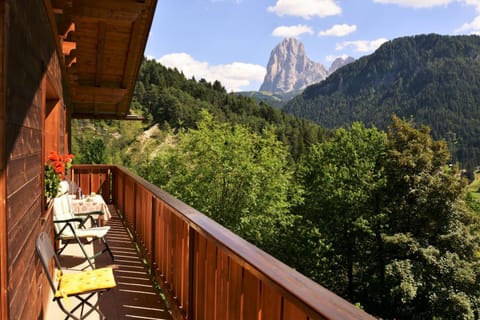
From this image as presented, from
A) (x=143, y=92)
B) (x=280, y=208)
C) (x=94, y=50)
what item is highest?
(x=143, y=92)

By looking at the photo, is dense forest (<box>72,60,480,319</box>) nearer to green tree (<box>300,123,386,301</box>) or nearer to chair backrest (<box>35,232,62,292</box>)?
green tree (<box>300,123,386,301</box>)

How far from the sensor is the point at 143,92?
50531 mm

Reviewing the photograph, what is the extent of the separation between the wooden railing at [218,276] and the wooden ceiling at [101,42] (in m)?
1.77

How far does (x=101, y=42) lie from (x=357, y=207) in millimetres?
19143

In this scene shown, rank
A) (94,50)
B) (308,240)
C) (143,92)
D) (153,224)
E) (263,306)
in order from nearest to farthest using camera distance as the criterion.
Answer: (263,306) < (153,224) < (94,50) < (308,240) < (143,92)

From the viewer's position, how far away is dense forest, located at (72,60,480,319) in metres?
18.5

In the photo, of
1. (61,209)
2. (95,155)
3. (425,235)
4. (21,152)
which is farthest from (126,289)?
(425,235)

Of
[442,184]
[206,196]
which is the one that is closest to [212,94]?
[206,196]

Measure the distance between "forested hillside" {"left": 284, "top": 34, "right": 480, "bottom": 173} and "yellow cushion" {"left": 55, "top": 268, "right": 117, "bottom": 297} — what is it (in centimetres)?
7317

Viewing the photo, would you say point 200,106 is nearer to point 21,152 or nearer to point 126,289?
point 126,289

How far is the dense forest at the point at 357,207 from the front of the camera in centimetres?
1848

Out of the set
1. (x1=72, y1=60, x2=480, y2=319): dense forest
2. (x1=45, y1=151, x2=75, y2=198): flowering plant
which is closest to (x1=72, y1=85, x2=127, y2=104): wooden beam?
(x1=45, y1=151, x2=75, y2=198): flowering plant

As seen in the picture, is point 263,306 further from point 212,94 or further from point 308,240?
point 212,94

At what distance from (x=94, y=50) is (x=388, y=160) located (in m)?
18.6
